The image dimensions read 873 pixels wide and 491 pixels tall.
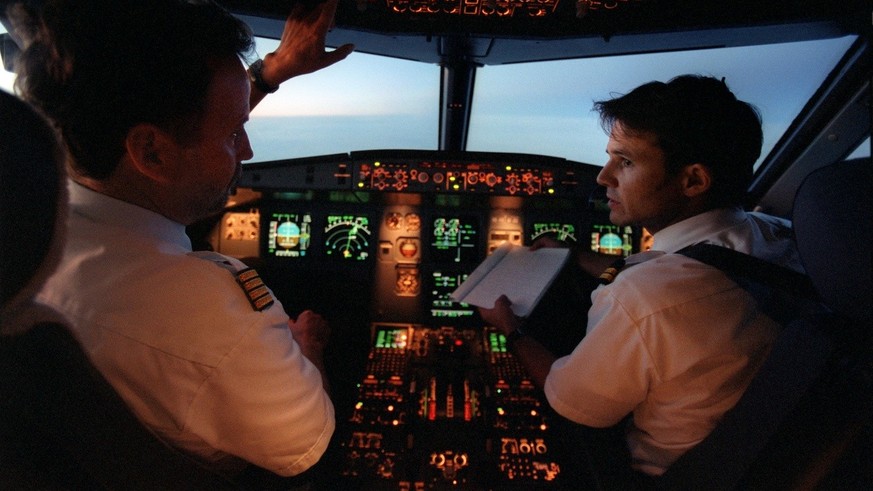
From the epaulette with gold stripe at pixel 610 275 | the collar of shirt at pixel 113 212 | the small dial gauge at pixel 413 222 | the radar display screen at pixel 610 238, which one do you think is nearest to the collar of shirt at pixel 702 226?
the epaulette with gold stripe at pixel 610 275

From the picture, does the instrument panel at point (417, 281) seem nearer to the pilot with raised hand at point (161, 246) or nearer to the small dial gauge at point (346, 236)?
the small dial gauge at point (346, 236)

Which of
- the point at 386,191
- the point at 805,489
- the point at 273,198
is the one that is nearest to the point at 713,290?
the point at 805,489

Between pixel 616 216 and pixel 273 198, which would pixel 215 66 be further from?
pixel 273 198

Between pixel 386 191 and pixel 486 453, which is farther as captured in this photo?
pixel 386 191

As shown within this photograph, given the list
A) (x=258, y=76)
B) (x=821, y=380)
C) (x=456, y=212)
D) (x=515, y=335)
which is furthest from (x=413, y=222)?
(x=821, y=380)

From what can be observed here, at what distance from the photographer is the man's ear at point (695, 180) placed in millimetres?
1133

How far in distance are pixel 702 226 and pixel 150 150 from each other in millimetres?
1196

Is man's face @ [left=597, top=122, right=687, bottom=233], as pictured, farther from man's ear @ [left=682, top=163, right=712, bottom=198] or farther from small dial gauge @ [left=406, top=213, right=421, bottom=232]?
small dial gauge @ [left=406, top=213, right=421, bottom=232]

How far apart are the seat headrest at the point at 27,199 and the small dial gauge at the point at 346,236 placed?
208 cm

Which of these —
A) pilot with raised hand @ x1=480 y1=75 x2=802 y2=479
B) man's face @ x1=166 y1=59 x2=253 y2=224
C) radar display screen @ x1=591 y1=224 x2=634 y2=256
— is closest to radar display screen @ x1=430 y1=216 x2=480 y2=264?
radar display screen @ x1=591 y1=224 x2=634 y2=256

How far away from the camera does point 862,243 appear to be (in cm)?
60

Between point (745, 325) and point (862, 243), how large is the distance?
401 mm

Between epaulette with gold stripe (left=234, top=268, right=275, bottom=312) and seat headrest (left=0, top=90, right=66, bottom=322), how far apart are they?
0.97 ft

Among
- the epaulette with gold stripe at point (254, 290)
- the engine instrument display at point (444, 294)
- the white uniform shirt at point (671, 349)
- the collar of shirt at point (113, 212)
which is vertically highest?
the collar of shirt at point (113, 212)
